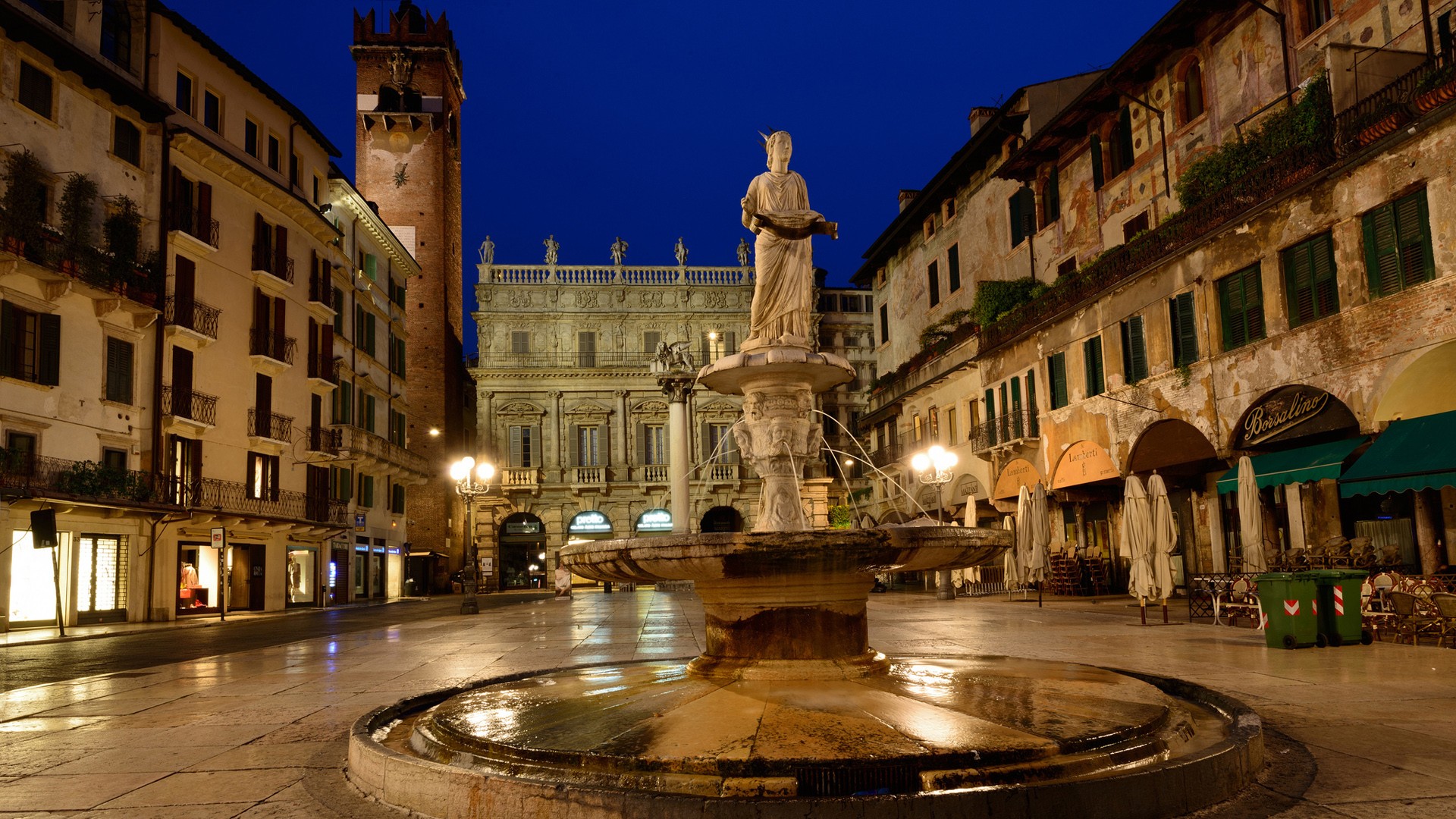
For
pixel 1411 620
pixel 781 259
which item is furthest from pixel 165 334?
pixel 1411 620

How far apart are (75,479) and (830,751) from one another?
2339cm

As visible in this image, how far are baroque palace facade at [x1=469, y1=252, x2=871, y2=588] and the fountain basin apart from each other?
46.3 meters

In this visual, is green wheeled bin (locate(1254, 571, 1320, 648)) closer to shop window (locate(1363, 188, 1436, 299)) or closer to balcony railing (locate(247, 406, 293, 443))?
shop window (locate(1363, 188, 1436, 299))

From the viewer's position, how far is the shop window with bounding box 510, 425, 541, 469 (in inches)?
2176

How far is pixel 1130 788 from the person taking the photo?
457 cm

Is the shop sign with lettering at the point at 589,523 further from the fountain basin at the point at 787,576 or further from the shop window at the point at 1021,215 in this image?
the fountain basin at the point at 787,576

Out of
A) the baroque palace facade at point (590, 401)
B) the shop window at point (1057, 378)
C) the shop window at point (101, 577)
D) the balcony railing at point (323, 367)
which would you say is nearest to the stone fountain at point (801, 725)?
the shop window at point (1057, 378)

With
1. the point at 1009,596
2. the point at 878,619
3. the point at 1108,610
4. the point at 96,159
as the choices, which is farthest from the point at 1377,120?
the point at 96,159

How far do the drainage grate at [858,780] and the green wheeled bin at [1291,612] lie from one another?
876cm

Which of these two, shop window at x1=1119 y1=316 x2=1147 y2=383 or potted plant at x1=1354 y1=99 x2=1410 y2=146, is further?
shop window at x1=1119 y1=316 x2=1147 y2=383

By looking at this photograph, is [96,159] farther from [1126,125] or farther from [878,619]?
[1126,125]

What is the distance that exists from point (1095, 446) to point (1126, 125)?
8136 mm

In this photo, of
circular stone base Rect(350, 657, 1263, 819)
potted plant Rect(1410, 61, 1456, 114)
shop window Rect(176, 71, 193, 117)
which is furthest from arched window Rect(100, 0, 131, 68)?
potted plant Rect(1410, 61, 1456, 114)

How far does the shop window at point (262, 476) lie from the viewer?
101ft
